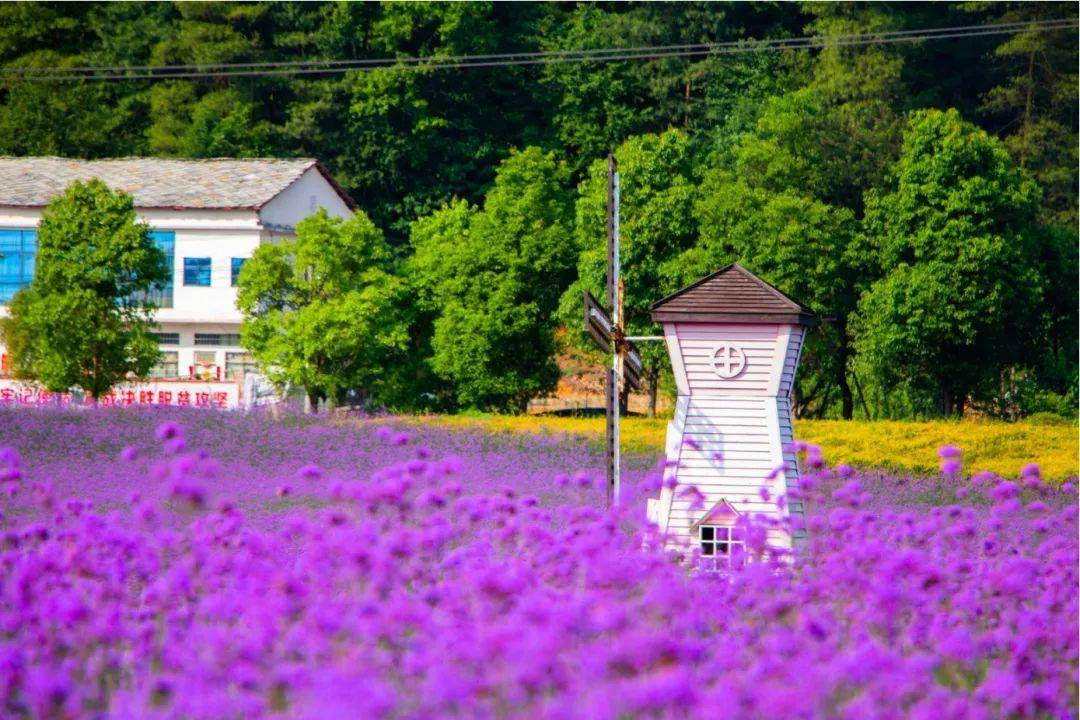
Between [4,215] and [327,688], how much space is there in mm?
47797

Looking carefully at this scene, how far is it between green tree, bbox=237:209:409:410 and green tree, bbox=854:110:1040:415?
38.4 feet

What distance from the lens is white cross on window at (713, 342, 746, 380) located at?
17984mm

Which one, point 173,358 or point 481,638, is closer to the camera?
point 481,638

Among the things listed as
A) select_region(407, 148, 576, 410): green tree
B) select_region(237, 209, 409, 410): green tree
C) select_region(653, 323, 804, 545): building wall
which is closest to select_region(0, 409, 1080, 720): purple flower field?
select_region(653, 323, 804, 545): building wall

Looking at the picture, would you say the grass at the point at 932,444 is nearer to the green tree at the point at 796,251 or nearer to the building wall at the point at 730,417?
the green tree at the point at 796,251

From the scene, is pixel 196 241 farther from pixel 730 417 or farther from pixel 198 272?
pixel 730 417

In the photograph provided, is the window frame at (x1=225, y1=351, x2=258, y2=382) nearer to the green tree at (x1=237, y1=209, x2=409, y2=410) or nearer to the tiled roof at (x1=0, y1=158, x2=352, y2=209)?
the tiled roof at (x1=0, y1=158, x2=352, y2=209)

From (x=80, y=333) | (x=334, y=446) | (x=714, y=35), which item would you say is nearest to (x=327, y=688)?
(x=334, y=446)

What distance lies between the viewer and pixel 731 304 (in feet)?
59.3

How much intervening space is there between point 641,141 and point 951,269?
8877 mm

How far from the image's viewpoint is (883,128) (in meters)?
47.4

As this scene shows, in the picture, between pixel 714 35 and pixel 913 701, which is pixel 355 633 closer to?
pixel 913 701

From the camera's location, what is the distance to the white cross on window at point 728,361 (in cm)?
1798

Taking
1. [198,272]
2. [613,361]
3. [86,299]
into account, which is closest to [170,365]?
[198,272]
